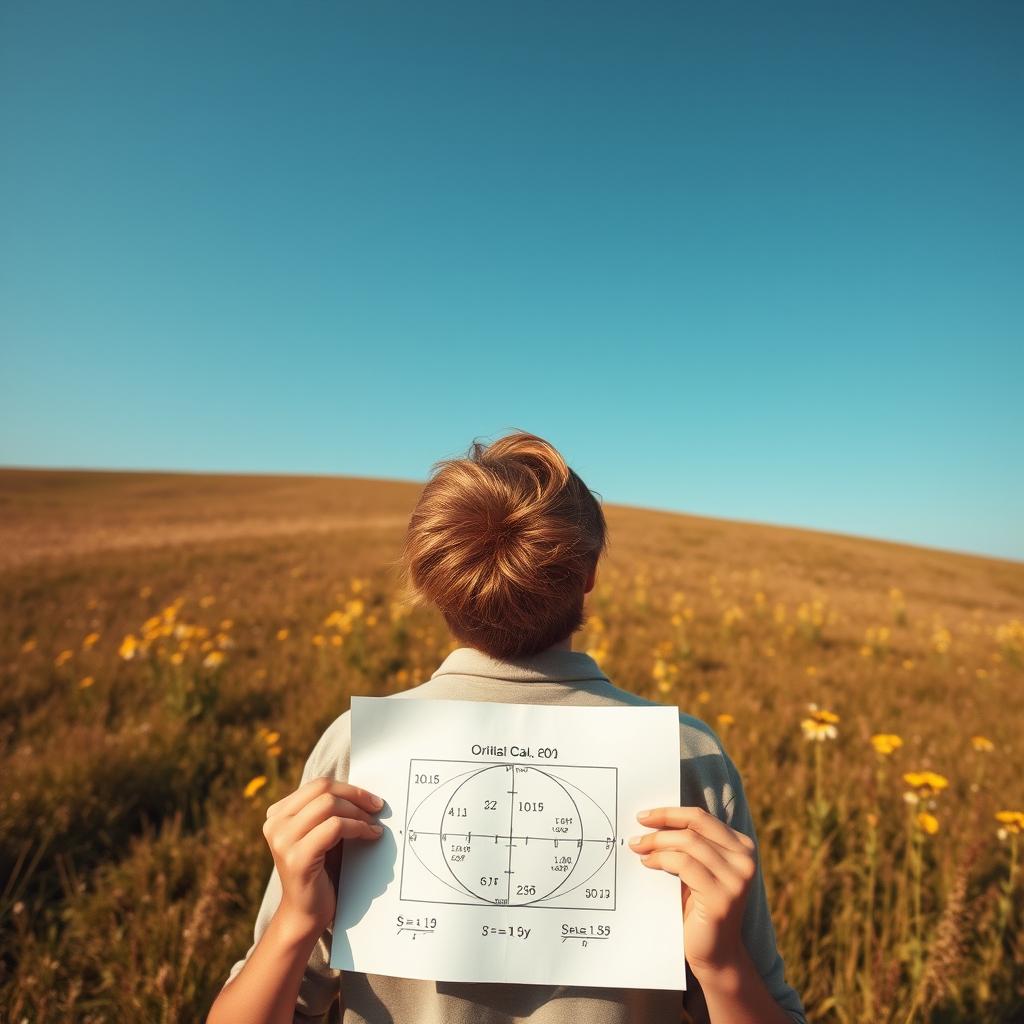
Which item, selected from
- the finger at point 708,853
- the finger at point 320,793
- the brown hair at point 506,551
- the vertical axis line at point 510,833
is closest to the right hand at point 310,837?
the finger at point 320,793

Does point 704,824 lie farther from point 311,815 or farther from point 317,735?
point 317,735

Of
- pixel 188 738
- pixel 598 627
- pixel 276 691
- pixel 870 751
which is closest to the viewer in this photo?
pixel 188 738

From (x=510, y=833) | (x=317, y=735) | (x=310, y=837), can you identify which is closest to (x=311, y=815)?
(x=310, y=837)

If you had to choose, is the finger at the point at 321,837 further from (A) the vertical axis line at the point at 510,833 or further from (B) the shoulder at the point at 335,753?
(A) the vertical axis line at the point at 510,833

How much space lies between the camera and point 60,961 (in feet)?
7.18

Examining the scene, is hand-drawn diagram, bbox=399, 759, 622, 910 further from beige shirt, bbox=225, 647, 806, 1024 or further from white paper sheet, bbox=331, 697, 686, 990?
beige shirt, bbox=225, 647, 806, 1024

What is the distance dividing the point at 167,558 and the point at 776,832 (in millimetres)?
12509

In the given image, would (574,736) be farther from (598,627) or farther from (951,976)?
(598,627)

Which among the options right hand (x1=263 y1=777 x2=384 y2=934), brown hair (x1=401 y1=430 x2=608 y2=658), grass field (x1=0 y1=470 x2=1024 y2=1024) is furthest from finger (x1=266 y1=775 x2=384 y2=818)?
grass field (x1=0 y1=470 x2=1024 y2=1024)

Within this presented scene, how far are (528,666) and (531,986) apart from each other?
561mm

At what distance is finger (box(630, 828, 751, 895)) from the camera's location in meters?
0.89

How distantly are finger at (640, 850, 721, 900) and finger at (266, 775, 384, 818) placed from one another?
49 cm

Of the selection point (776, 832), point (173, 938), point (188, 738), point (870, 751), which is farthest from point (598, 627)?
point (173, 938)

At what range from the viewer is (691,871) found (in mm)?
897
